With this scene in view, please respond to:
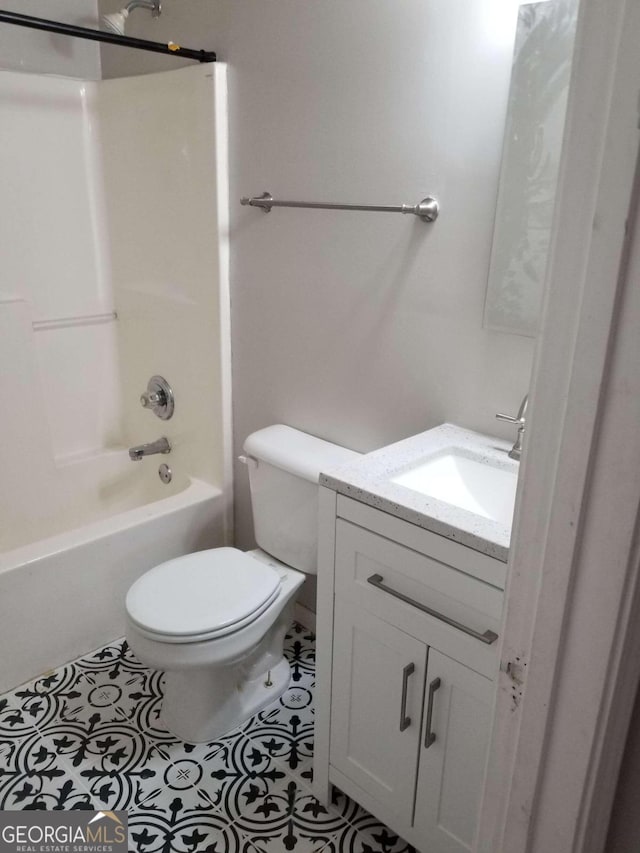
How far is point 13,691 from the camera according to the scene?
2000 millimetres

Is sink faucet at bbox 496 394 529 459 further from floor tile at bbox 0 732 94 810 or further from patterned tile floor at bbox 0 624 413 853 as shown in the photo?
floor tile at bbox 0 732 94 810

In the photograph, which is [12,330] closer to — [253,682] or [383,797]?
[253,682]

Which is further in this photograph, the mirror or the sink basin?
the sink basin

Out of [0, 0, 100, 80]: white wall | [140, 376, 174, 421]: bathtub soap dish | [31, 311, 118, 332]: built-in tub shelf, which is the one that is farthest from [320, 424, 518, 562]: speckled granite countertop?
[0, 0, 100, 80]: white wall

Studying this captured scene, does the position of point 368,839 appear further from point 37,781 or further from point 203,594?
point 37,781

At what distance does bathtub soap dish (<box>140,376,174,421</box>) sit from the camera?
8.13ft

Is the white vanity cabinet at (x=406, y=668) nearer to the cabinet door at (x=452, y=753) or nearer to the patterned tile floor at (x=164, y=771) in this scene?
the cabinet door at (x=452, y=753)

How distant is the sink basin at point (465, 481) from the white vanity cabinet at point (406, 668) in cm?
18

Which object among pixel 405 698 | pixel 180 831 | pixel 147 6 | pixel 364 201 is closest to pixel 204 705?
pixel 180 831

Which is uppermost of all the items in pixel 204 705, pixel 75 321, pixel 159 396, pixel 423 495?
pixel 75 321

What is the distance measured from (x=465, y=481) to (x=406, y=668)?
42cm

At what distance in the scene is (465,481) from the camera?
1524 millimetres

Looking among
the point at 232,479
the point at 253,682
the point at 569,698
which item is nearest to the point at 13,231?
the point at 232,479

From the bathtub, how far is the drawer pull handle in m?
1.04
